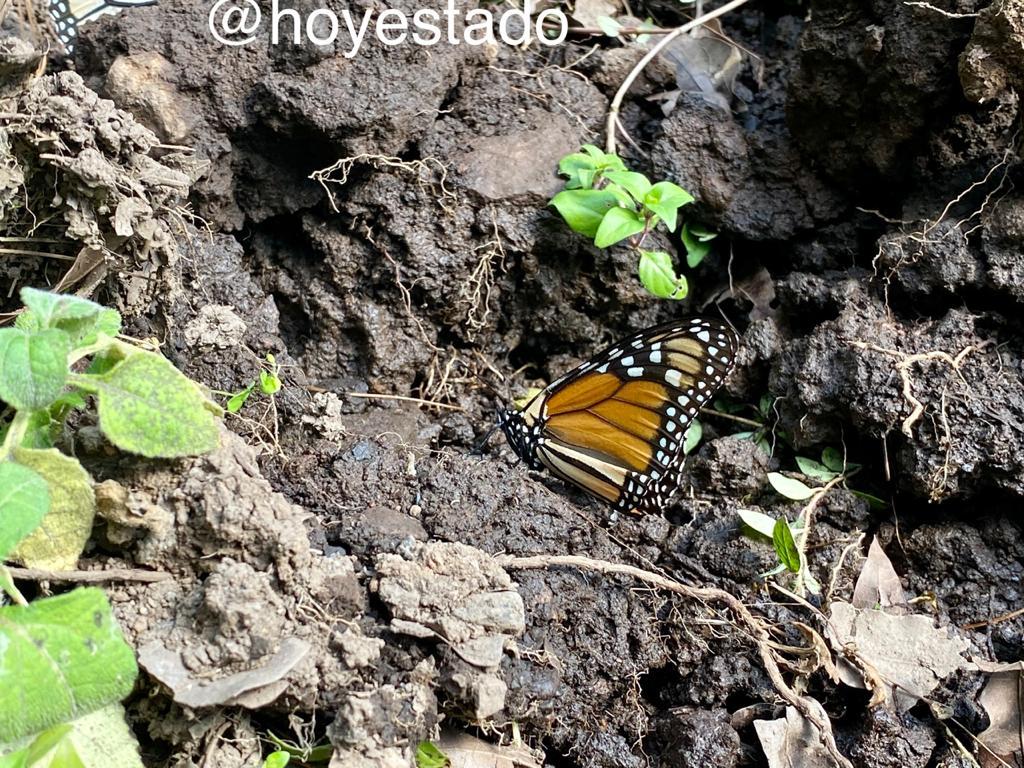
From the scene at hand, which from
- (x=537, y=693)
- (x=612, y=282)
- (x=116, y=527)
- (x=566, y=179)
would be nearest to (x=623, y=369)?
(x=612, y=282)

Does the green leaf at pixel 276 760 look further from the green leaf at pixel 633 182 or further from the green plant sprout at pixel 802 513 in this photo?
the green leaf at pixel 633 182

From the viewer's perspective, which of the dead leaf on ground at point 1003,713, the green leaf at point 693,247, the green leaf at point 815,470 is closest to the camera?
the dead leaf on ground at point 1003,713

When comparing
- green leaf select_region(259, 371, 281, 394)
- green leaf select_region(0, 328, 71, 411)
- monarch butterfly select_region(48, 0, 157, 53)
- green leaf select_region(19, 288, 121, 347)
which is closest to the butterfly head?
green leaf select_region(259, 371, 281, 394)

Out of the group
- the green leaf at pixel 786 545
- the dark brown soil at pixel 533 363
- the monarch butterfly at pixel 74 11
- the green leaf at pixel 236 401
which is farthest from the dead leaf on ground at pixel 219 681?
the monarch butterfly at pixel 74 11

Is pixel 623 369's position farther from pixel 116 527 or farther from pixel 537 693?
pixel 116 527

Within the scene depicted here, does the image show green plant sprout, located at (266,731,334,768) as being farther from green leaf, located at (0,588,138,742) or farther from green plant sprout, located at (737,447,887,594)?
green plant sprout, located at (737,447,887,594)
